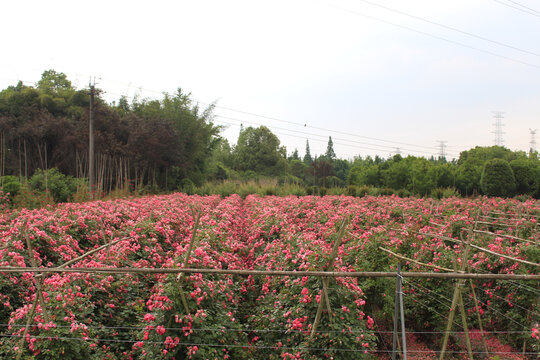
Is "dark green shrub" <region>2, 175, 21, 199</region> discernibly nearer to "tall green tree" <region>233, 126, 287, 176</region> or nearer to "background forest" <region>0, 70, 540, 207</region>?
"background forest" <region>0, 70, 540, 207</region>

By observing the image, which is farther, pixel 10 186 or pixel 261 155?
pixel 261 155

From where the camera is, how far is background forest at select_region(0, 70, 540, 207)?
24.9 meters

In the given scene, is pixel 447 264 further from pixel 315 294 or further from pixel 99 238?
pixel 99 238

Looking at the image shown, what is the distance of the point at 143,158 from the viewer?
2889 cm

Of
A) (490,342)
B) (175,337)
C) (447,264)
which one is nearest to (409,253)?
(447,264)

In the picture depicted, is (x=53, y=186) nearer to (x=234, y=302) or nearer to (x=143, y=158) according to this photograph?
(x=143, y=158)

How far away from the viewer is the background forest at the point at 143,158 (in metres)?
24.9

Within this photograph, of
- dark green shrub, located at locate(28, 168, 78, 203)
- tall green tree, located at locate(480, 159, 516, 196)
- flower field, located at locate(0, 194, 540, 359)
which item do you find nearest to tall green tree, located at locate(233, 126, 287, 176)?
tall green tree, located at locate(480, 159, 516, 196)

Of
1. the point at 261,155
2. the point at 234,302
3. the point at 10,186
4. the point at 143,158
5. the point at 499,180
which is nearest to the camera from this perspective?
the point at 234,302

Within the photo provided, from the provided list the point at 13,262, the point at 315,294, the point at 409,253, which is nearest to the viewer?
the point at 315,294

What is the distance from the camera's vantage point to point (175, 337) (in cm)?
360

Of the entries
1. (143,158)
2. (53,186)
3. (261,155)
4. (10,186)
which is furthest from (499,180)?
(261,155)

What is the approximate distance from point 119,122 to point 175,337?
93.1 feet

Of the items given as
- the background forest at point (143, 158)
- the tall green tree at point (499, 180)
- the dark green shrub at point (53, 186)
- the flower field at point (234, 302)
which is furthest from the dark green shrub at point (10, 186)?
the tall green tree at point (499, 180)
